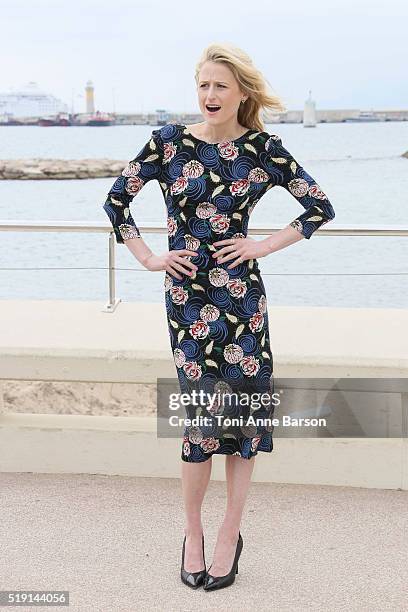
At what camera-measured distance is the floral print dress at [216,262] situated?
102 inches

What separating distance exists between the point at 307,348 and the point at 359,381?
0.72 feet

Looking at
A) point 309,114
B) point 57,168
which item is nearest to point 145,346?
point 57,168

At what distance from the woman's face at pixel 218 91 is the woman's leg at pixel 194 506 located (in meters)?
0.97

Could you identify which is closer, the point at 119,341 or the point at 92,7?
the point at 119,341

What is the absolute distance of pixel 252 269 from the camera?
104 inches

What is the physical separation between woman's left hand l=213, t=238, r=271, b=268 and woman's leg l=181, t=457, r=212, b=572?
1.92 ft

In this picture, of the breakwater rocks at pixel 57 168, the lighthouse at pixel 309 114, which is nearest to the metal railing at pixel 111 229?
the breakwater rocks at pixel 57 168

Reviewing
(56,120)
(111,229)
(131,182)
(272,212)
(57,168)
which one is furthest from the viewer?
(56,120)

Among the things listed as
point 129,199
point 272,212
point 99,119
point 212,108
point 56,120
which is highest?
point 56,120

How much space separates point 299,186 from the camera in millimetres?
2656

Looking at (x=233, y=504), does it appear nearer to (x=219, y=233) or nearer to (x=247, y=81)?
(x=219, y=233)

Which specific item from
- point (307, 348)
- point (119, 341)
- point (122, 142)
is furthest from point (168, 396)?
point (122, 142)

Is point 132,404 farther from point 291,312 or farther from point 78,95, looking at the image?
point 78,95

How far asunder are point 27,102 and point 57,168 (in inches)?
857
